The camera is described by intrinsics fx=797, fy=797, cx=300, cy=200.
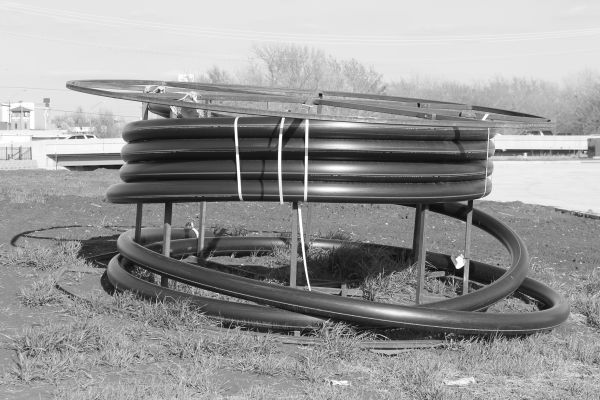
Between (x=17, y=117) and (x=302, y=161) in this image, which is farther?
(x=17, y=117)

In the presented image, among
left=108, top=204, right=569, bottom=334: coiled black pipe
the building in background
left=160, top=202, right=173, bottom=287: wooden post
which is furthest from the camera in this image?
the building in background

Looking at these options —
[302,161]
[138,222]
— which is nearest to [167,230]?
[138,222]

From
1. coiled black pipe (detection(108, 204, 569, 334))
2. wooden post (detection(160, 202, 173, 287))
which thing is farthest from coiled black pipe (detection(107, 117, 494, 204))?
coiled black pipe (detection(108, 204, 569, 334))

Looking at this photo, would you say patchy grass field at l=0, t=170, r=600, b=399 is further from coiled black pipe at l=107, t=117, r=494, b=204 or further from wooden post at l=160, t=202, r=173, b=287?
coiled black pipe at l=107, t=117, r=494, b=204

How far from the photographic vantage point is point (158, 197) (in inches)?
219

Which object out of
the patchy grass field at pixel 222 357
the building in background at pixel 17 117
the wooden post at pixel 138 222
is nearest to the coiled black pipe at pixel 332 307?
the patchy grass field at pixel 222 357

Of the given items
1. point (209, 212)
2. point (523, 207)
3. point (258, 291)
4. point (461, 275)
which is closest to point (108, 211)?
point (209, 212)

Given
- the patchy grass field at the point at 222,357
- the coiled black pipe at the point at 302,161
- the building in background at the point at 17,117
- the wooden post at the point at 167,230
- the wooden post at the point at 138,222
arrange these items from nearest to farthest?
the patchy grass field at the point at 222,357, the coiled black pipe at the point at 302,161, the wooden post at the point at 167,230, the wooden post at the point at 138,222, the building in background at the point at 17,117

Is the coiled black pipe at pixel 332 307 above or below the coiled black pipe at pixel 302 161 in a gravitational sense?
below

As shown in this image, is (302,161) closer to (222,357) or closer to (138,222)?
(222,357)

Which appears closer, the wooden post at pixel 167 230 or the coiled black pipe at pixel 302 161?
the coiled black pipe at pixel 302 161

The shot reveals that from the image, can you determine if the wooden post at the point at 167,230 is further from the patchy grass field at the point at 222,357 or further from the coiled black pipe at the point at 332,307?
the patchy grass field at the point at 222,357

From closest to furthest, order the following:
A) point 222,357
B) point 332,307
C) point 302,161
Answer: point 222,357
point 332,307
point 302,161

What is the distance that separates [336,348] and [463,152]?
5.96ft
